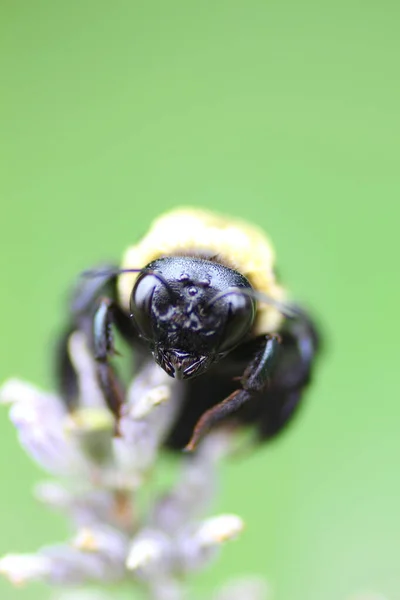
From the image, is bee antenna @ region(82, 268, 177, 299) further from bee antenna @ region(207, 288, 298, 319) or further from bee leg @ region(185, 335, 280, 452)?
bee leg @ region(185, 335, 280, 452)

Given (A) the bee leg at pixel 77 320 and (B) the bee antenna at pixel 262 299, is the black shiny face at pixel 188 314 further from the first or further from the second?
(A) the bee leg at pixel 77 320

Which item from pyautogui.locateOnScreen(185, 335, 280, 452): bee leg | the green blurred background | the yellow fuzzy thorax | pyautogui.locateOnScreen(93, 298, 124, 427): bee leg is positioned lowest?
pyautogui.locateOnScreen(185, 335, 280, 452): bee leg

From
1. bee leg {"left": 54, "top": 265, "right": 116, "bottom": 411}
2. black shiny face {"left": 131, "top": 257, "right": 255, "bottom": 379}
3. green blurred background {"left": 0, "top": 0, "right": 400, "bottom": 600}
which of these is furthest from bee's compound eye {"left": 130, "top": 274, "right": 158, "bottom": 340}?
green blurred background {"left": 0, "top": 0, "right": 400, "bottom": 600}

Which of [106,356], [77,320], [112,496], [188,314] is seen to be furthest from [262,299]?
[112,496]

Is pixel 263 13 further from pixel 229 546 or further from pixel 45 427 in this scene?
pixel 45 427

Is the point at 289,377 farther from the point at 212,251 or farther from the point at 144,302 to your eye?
the point at 144,302

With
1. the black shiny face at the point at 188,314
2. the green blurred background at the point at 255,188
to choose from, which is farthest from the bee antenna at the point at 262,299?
the green blurred background at the point at 255,188
